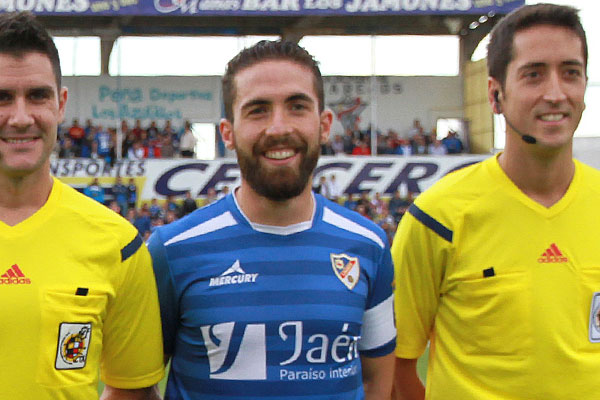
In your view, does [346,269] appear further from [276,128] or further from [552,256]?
[552,256]

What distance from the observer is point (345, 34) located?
25.5 meters

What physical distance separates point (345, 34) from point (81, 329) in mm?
23799

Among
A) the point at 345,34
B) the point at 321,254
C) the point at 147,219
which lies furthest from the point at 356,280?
the point at 345,34

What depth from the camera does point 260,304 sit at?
2.51 metres

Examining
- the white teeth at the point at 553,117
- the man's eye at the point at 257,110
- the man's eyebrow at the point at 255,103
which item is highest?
the man's eyebrow at the point at 255,103

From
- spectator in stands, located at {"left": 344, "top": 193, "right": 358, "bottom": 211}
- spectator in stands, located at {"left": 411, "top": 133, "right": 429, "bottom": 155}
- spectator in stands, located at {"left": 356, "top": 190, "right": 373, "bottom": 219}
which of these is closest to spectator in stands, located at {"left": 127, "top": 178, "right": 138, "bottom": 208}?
spectator in stands, located at {"left": 344, "top": 193, "right": 358, "bottom": 211}

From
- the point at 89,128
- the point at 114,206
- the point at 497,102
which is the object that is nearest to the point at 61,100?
the point at 497,102

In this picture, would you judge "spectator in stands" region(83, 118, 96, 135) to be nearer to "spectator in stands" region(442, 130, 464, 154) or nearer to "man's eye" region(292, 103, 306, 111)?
"spectator in stands" region(442, 130, 464, 154)

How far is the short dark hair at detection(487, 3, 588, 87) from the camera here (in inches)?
110

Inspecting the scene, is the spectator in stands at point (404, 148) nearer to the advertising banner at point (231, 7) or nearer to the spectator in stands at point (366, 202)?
the spectator in stands at point (366, 202)

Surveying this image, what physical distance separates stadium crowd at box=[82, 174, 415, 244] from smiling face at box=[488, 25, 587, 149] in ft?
56.2

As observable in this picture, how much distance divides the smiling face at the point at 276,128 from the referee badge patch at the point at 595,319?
1090 mm

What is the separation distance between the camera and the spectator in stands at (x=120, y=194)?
20.9 metres

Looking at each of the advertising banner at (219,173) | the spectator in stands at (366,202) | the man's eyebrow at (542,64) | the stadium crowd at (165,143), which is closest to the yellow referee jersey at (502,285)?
the man's eyebrow at (542,64)
